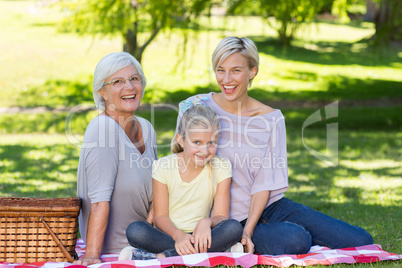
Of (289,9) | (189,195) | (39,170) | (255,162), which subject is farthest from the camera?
(289,9)

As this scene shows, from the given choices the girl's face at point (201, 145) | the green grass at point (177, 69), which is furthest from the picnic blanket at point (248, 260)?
the green grass at point (177, 69)

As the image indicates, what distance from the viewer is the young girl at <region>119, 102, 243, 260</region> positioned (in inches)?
136

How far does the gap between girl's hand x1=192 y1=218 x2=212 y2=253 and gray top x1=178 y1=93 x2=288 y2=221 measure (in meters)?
0.45

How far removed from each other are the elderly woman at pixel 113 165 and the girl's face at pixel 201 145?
457 millimetres

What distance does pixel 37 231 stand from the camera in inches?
136

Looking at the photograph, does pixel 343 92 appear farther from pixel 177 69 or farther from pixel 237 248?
pixel 237 248

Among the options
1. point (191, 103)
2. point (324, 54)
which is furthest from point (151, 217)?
point (324, 54)

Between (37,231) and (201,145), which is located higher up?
(201,145)

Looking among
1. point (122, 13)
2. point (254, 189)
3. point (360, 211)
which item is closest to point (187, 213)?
point (254, 189)

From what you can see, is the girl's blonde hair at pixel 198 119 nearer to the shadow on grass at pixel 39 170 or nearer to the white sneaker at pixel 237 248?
the white sneaker at pixel 237 248

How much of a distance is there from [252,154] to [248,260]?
813 mm

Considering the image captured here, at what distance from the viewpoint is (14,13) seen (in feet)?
92.6

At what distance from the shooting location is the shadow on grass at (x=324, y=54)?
22984 mm

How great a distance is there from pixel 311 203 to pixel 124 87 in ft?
9.82
